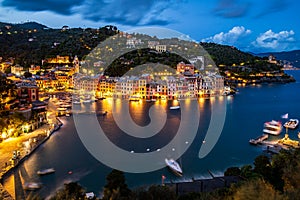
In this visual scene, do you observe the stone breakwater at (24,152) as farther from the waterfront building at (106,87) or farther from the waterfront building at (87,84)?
the waterfront building at (87,84)

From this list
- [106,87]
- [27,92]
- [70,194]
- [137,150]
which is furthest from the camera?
[106,87]

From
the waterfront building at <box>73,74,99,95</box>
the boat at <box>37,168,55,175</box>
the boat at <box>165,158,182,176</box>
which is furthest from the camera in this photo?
the waterfront building at <box>73,74,99,95</box>

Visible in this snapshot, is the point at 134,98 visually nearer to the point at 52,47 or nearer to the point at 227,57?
the point at 52,47

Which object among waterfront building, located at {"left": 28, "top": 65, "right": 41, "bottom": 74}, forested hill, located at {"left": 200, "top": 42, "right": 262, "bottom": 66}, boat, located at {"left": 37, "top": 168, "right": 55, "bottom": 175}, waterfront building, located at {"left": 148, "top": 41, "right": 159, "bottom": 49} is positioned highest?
waterfront building, located at {"left": 148, "top": 41, "right": 159, "bottom": 49}

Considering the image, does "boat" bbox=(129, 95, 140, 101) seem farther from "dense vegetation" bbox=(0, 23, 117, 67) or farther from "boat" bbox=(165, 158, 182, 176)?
"dense vegetation" bbox=(0, 23, 117, 67)

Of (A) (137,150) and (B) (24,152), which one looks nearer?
(B) (24,152)

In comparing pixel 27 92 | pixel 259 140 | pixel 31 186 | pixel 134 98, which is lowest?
pixel 31 186

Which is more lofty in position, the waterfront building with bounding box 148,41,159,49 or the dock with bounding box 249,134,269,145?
the waterfront building with bounding box 148,41,159,49

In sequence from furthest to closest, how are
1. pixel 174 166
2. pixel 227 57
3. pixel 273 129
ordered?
pixel 227 57
pixel 273 129
pixel 174 166

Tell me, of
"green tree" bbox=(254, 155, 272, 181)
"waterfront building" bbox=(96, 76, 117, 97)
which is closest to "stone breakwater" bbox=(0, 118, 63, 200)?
"green tree" bbox=(254, 155, 272, 181)

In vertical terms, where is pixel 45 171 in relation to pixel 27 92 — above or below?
below

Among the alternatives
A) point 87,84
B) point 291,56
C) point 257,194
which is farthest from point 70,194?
point 291,56

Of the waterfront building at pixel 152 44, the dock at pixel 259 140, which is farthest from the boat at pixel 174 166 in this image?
the waterfront building at pixel 152 44

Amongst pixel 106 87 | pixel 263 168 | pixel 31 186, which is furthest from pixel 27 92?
pixel 263 168
